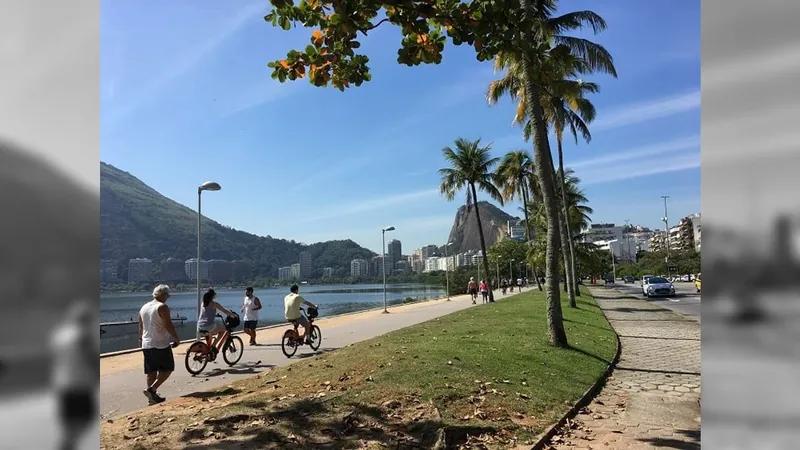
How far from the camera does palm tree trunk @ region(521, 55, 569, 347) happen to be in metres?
9.87

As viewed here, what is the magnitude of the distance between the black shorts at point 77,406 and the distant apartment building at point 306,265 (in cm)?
6129

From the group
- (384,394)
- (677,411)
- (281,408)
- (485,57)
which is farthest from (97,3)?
(677,411)

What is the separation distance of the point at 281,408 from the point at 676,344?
1051cm

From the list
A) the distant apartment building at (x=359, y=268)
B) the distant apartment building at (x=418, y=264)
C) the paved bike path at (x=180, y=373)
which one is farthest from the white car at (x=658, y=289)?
the distant apartment building at (x=418, y=264)

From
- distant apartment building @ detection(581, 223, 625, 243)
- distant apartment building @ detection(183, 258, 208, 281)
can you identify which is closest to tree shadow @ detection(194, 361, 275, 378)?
distant apartment building @ detection(183, 258, 208, 281)

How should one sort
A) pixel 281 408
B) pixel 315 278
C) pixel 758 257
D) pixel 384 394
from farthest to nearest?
pixel 315 278 → pixel 384 394 → pixel 281 408 → pixel 758 257

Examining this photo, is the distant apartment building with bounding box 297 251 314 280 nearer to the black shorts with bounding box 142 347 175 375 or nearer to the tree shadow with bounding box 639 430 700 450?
the black shorts with bounding box 142 347 175 375

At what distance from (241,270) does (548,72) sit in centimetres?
4674

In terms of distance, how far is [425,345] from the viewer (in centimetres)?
964

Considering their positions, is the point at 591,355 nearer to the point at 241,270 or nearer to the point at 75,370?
the point at 75,370

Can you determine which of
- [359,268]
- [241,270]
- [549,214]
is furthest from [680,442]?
[359,268]

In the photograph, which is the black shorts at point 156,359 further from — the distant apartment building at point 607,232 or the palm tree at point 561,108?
the distant apartment building at point 607,232

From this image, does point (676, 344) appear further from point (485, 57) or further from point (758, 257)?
point (758, 257)

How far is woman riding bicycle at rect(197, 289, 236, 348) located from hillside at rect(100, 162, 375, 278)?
176 centimetres
